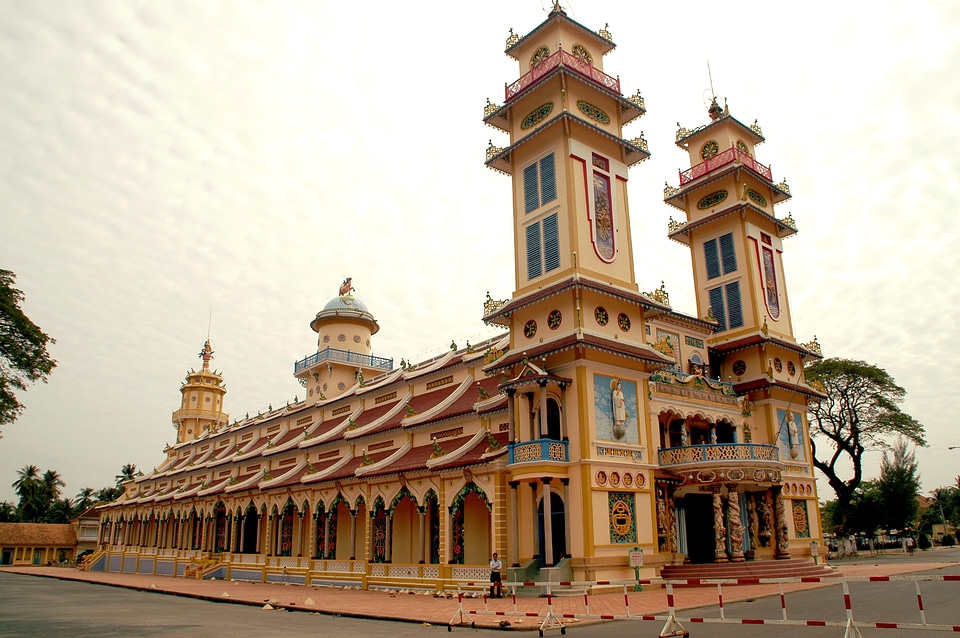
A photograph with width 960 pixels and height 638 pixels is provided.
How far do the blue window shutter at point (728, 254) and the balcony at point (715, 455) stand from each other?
1084cm

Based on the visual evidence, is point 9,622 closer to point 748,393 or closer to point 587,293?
point 587,293

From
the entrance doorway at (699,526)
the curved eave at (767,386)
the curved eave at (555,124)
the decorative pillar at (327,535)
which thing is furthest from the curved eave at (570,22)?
the decorative pillar at (327,535)

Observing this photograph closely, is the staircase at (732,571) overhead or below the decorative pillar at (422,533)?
below

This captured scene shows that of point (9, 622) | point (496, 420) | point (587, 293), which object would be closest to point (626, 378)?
point (587, 293)

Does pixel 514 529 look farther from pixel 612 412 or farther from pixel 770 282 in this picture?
pixel 770 282

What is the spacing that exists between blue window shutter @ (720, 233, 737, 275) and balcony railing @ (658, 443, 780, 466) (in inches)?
427

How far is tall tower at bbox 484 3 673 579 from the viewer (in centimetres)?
2312

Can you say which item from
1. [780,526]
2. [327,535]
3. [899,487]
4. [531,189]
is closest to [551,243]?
[531,189]

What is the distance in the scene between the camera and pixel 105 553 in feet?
184

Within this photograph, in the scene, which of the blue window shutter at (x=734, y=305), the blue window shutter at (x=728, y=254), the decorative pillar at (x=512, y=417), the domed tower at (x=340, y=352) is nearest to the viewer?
the decorative pillar at (x=512, y=417)

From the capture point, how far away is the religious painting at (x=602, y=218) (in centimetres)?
2638

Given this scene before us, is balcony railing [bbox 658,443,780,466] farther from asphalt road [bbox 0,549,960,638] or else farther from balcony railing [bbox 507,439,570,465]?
asphalt road [bbox 0,549,960,638]

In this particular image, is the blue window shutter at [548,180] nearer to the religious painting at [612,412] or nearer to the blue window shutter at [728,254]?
the religious painting at [612,412]

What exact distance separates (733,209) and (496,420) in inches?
654
